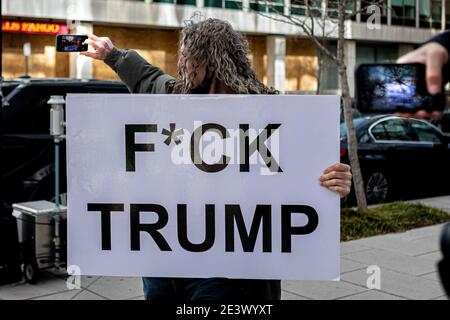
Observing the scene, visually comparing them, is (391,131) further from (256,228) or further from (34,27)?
(34,27)

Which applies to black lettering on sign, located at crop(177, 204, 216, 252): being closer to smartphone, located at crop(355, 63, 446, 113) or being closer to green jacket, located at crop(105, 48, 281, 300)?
green jacket, located at crop(105, 48, 281, 300)

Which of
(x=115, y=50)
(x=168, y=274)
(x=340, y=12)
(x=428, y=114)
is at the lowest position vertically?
(x=168, y=274)

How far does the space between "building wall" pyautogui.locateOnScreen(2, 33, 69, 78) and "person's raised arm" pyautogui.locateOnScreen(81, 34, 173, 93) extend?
83.1ft

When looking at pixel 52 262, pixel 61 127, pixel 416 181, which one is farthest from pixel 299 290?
pixel 416 181

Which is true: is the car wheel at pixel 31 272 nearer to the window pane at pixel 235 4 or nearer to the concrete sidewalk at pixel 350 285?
the concrete sidewalk at pixel 350 285

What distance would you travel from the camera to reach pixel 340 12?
8492mm

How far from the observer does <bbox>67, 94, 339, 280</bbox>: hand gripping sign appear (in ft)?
8.63

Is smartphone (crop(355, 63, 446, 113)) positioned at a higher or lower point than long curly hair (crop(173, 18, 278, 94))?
lower

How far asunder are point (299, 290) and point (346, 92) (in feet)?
→ 12.6

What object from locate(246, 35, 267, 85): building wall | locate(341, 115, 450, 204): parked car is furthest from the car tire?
locate(246, 35, 267, 85): building wall

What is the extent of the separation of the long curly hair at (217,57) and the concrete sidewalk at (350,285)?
118 inches

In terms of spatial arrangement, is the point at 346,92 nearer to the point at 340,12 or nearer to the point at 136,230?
the point at 340,12

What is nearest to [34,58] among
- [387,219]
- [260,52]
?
[260,52]

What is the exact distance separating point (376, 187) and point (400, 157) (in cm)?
62
